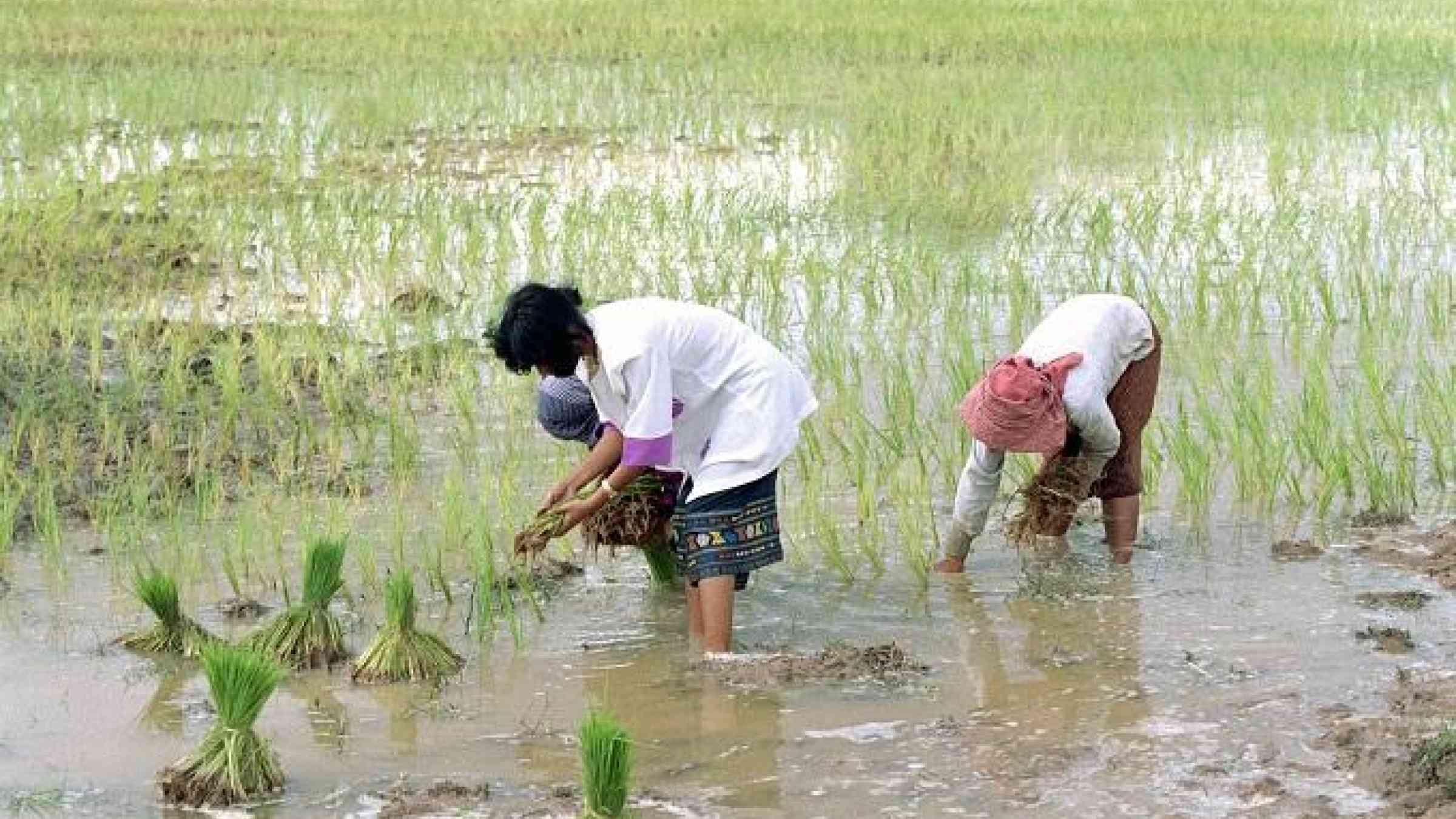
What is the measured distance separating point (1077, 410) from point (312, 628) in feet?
5.41

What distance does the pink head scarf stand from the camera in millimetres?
4137

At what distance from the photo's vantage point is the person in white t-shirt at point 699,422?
375 centimetres

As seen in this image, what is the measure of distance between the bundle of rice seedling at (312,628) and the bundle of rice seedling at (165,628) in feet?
0.41

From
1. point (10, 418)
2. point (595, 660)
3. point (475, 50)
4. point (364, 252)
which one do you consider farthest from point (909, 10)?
point (595, 660)

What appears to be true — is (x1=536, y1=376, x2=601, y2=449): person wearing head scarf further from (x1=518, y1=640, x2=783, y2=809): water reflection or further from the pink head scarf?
the pink head scarf

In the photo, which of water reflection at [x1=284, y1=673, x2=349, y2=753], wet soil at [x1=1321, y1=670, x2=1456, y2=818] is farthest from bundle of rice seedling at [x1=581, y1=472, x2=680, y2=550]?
wet soil at [x1=1321, y1=670, x2=1456, y2=818]

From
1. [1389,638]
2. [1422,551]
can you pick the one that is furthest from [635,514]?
[1422,551]

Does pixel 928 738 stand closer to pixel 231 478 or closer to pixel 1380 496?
pixel 1380 496

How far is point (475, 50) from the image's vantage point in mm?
13172

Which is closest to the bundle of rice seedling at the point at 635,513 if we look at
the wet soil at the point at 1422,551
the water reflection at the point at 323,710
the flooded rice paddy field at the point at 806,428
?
the flooded rice paddy field at the point at 806,428

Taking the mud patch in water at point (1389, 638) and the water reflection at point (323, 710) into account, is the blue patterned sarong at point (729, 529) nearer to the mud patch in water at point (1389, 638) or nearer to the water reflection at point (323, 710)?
the water reflection at point (323, 710)

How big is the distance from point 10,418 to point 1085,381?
3042 millimetres

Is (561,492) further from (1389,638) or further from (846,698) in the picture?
(1389,638)

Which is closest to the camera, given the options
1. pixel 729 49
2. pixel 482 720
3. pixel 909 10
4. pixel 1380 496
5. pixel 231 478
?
pixel 482 720
